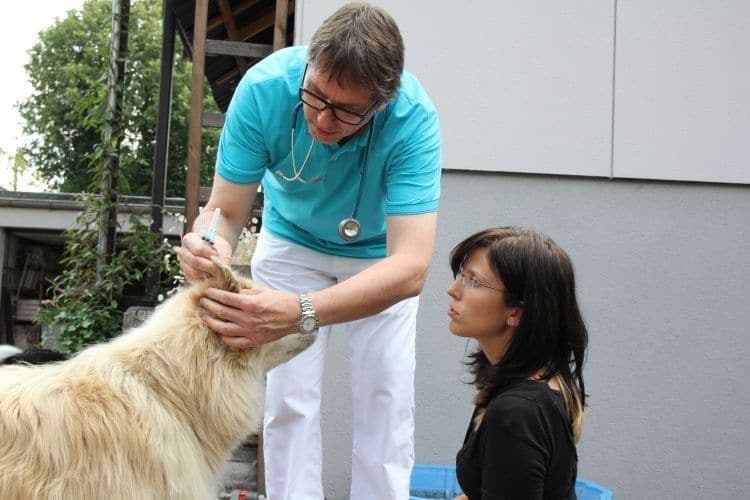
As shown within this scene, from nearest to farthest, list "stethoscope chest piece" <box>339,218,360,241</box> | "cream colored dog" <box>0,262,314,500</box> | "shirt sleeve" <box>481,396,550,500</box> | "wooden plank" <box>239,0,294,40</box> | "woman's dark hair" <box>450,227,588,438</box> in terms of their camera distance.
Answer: "shirt sleeve" <box>481,396,550,500</box> → "cream colored dog" <box>0,262,314,500</box> → "woman's dark hair" <box>450,227,588,438</box> → "stethoscope chest piece" <box>339,218,360,241</box> → "wooden plank" <box>239,0,294,40</box>

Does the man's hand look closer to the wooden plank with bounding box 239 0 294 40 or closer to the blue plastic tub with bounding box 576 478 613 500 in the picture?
the blue plastic tub with bounding box 576 478 613 500

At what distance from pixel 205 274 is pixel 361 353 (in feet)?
3.41

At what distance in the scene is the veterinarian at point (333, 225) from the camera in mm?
2389

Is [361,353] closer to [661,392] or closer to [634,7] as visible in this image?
[661,392]

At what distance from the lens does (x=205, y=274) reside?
2338mm

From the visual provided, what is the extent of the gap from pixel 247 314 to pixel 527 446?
2.81ft

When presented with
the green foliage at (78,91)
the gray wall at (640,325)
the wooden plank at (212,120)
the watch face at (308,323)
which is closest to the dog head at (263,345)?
the watch face at (308,323)

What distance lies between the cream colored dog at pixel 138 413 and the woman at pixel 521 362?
692 millimetres

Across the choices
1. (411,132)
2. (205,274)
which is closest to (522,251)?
(411,132)

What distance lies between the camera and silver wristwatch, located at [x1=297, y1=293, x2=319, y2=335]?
235 cm

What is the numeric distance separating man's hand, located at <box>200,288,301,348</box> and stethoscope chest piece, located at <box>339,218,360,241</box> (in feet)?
2.10

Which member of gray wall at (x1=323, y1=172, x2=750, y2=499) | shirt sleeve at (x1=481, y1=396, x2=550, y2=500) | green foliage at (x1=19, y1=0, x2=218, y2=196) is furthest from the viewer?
green foliage at (x1=19, y1=0, x2=218, y2=196)

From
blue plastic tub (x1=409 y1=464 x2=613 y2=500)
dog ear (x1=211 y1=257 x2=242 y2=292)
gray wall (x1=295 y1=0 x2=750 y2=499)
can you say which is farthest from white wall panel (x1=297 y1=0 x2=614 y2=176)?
dog ear (x1=211 y1=257 x2=242 y2=292)

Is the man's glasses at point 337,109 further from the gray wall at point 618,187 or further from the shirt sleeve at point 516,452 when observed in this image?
the gray wall at point 618,187
